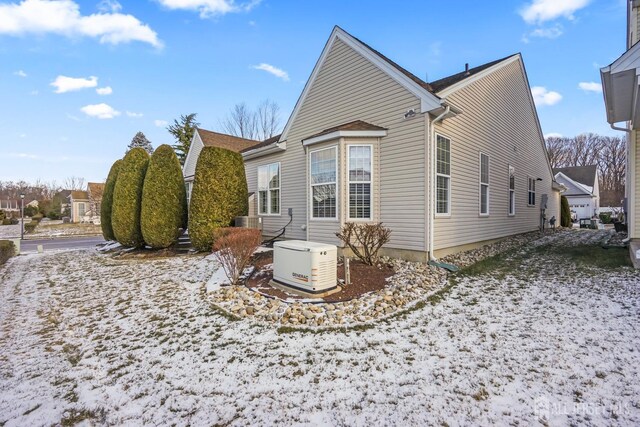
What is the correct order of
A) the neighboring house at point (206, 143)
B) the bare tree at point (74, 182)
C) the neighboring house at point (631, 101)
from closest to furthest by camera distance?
the neighboring house at point (631, 101) < the neighboring house at point (206, 143) < the bare tree at point (74, 182)

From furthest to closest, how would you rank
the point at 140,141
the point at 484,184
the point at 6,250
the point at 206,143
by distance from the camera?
the point at 140,141, the point at 206,143, the point at 6,250, the point at 484,184

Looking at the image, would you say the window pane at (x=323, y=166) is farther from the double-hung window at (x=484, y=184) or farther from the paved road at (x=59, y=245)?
the paved road at (x=59, y=245)

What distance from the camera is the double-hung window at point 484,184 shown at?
30.4 feet

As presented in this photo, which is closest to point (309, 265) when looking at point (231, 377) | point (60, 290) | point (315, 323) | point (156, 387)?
point (315, 323)

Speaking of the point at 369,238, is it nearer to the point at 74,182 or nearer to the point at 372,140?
the point at 372,140

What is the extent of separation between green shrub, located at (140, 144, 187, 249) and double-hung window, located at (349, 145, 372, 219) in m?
5.87

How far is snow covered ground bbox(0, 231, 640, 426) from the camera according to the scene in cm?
228

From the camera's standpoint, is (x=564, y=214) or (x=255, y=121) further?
(x=255, y=121)

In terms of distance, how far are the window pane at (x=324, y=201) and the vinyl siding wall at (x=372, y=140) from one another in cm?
26

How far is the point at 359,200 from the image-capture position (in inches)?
306

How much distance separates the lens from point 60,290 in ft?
19.8

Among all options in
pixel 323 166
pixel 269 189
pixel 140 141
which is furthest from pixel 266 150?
pixel 140 141

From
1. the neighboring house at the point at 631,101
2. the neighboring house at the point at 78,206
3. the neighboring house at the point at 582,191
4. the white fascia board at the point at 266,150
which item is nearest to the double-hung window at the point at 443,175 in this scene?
the neighboring house at the point at 631,101

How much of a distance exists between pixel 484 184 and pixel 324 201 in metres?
5.33
